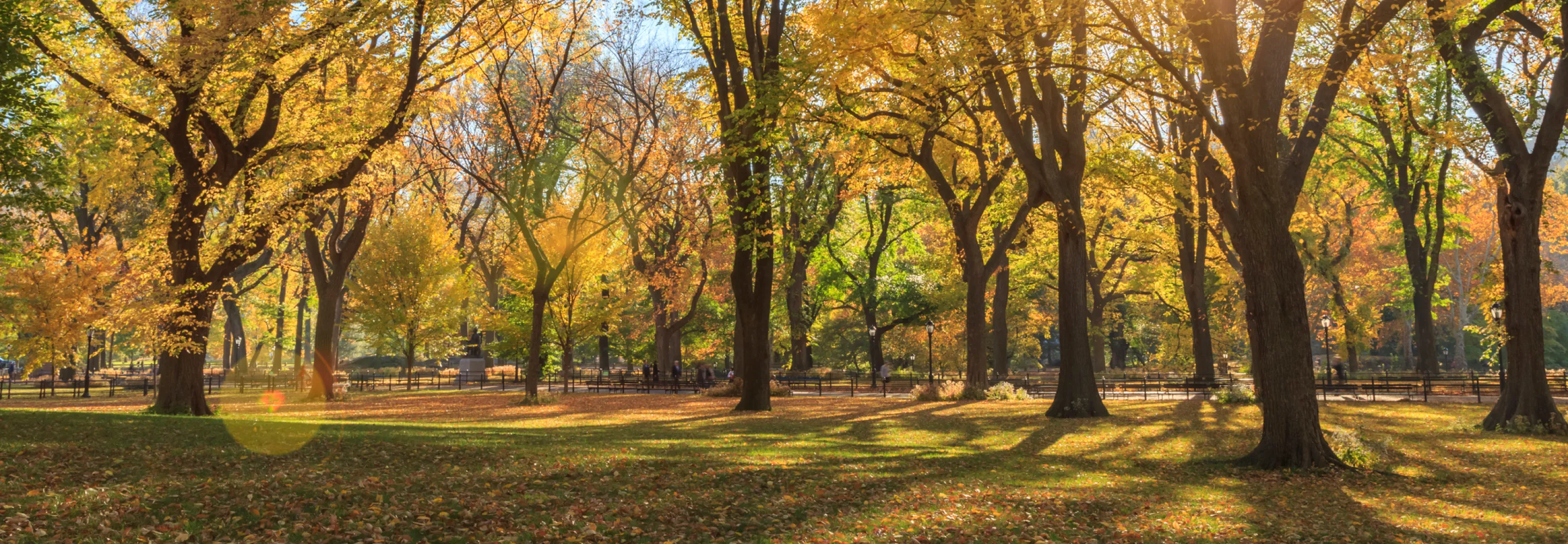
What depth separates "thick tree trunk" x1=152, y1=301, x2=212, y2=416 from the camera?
18078 mm

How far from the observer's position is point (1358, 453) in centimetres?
1215

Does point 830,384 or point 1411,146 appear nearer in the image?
point 1411,146

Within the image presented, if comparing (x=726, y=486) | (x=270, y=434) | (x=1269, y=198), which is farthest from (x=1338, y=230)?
(x=270, y=434)

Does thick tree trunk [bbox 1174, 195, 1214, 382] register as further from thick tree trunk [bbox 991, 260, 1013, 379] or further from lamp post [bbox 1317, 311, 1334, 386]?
thick tree trunk [bbox 991, 260, 1013, 379]

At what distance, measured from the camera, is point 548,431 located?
15.9 m

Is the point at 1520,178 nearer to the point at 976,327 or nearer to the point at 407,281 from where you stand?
the point at 976,327

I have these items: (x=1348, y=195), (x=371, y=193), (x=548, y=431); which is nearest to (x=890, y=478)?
(x=548, y=431)

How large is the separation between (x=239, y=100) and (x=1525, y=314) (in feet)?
78.8

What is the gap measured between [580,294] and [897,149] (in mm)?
17771

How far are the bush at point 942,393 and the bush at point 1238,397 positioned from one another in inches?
Answer: 267

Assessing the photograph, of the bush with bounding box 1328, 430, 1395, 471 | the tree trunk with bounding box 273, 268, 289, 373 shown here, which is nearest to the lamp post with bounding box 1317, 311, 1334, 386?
the bush with bounding box 1328, 430, 1395, 471

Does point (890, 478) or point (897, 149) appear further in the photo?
point (897, 149)

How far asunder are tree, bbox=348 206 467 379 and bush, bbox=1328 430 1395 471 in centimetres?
3418

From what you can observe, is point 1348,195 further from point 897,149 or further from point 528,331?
point 528,331
